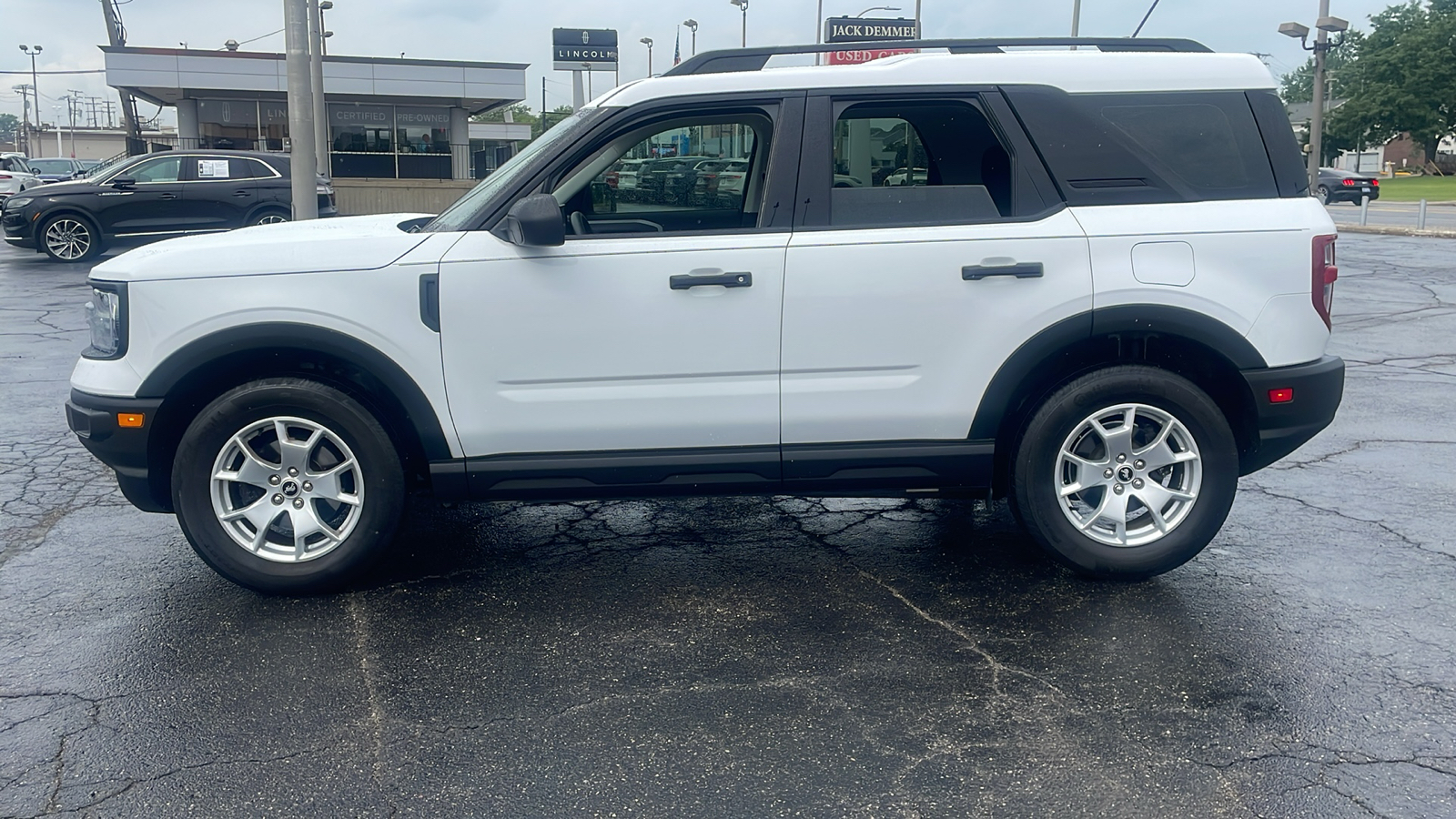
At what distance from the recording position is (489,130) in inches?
2837

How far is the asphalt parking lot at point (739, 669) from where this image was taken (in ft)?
10.3

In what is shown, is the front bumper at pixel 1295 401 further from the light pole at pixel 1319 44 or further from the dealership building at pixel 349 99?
the dealership building at pixel 349 99

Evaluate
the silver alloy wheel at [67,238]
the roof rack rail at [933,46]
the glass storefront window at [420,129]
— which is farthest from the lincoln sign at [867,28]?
the roof rack rail at [933,46]

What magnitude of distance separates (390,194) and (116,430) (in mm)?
28688

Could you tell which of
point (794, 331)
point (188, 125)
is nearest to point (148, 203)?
point (794, 331)

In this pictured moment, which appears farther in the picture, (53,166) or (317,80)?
(53,166)

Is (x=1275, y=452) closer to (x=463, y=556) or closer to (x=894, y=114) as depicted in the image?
(x=894, y=114)

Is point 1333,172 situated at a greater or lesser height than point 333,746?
greater

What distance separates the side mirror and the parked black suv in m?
16.5

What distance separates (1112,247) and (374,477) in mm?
2792

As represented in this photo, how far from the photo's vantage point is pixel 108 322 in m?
4.37

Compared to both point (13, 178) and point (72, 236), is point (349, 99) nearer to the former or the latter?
point (13, 178)

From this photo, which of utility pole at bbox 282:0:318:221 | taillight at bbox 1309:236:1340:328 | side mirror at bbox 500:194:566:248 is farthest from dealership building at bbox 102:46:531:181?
taillight at bbox 1309:236:1340:328

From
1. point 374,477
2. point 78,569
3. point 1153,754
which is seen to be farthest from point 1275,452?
point 78,569
